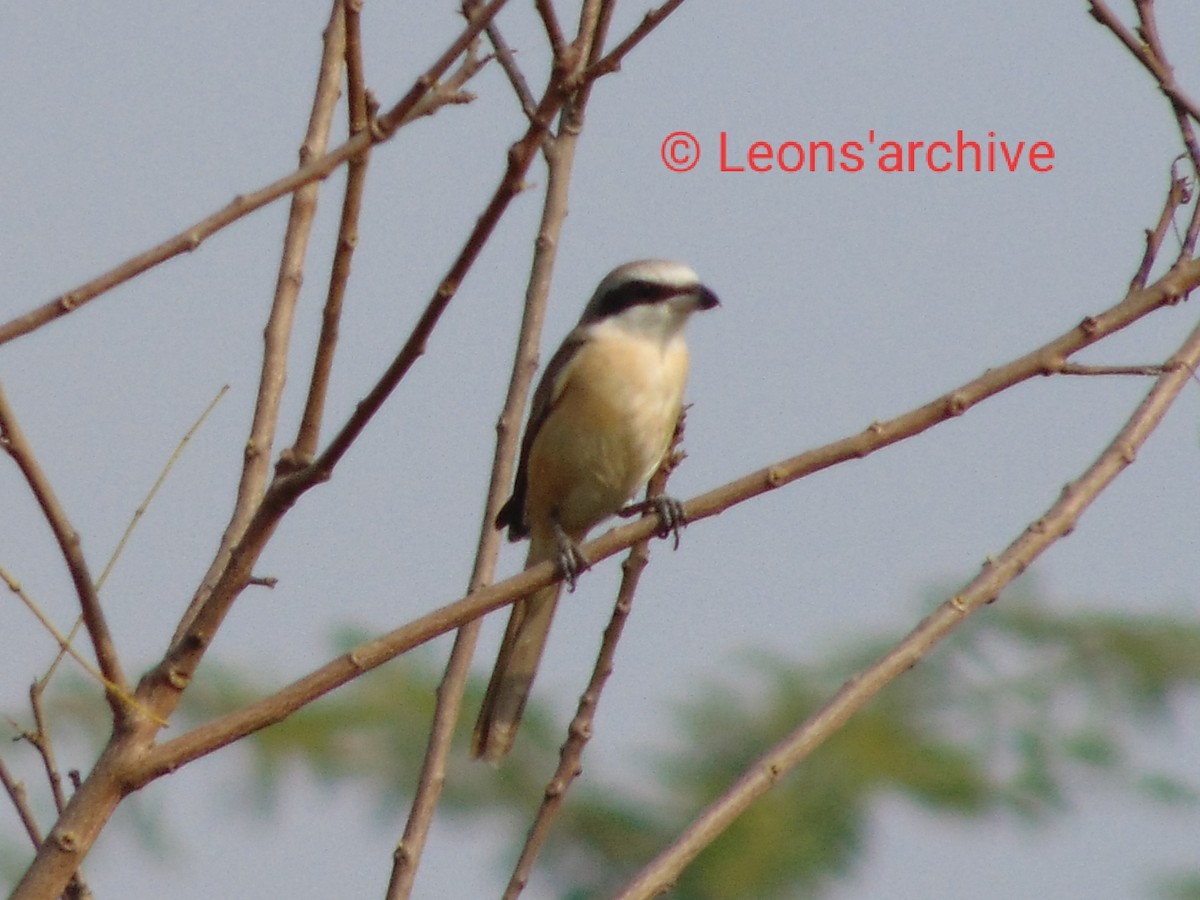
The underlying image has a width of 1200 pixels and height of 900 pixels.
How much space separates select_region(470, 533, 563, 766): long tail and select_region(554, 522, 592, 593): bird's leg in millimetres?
115

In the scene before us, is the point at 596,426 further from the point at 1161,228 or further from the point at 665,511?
the point at 1161,228

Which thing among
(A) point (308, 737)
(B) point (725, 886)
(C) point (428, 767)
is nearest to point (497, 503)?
(C) point (428, 767)

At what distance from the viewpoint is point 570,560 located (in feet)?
9.00

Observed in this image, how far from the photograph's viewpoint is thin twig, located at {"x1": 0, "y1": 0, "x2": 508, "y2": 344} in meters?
1.42

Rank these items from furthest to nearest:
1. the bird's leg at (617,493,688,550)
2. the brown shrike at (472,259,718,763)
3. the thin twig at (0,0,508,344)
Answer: the brown shrike at (472,259,718,763) → the bird's leg at (617,493,688,550) → the thin twig at (0,0,508,344)

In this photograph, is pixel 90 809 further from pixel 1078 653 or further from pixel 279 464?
pixel 1078 653

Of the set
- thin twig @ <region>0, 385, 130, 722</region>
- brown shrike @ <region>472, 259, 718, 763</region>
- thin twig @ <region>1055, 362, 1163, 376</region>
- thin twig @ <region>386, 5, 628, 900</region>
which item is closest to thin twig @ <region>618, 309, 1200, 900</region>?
thin twig @ <region>1055, 362, 1163, 376</region>

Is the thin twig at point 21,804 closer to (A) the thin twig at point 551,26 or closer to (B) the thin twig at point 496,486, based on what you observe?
(B) the thin twig at point 496,486

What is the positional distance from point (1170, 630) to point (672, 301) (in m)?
3.63

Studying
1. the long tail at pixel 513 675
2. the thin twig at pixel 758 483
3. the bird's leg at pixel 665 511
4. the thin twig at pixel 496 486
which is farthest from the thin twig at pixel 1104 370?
the long tail at pixel 513 675

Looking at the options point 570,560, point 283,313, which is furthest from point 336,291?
point 570,560

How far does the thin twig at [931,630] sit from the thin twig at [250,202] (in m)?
0.89

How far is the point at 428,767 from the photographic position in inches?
84.9

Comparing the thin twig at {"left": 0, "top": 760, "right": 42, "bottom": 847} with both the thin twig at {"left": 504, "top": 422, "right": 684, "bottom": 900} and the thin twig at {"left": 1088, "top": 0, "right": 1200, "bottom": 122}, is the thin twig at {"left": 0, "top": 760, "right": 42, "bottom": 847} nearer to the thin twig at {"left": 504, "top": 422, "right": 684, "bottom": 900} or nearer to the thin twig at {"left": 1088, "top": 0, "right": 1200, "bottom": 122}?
the thin twig at {"left": 504, "top": 422, "right": 684, "bottom": 900}
